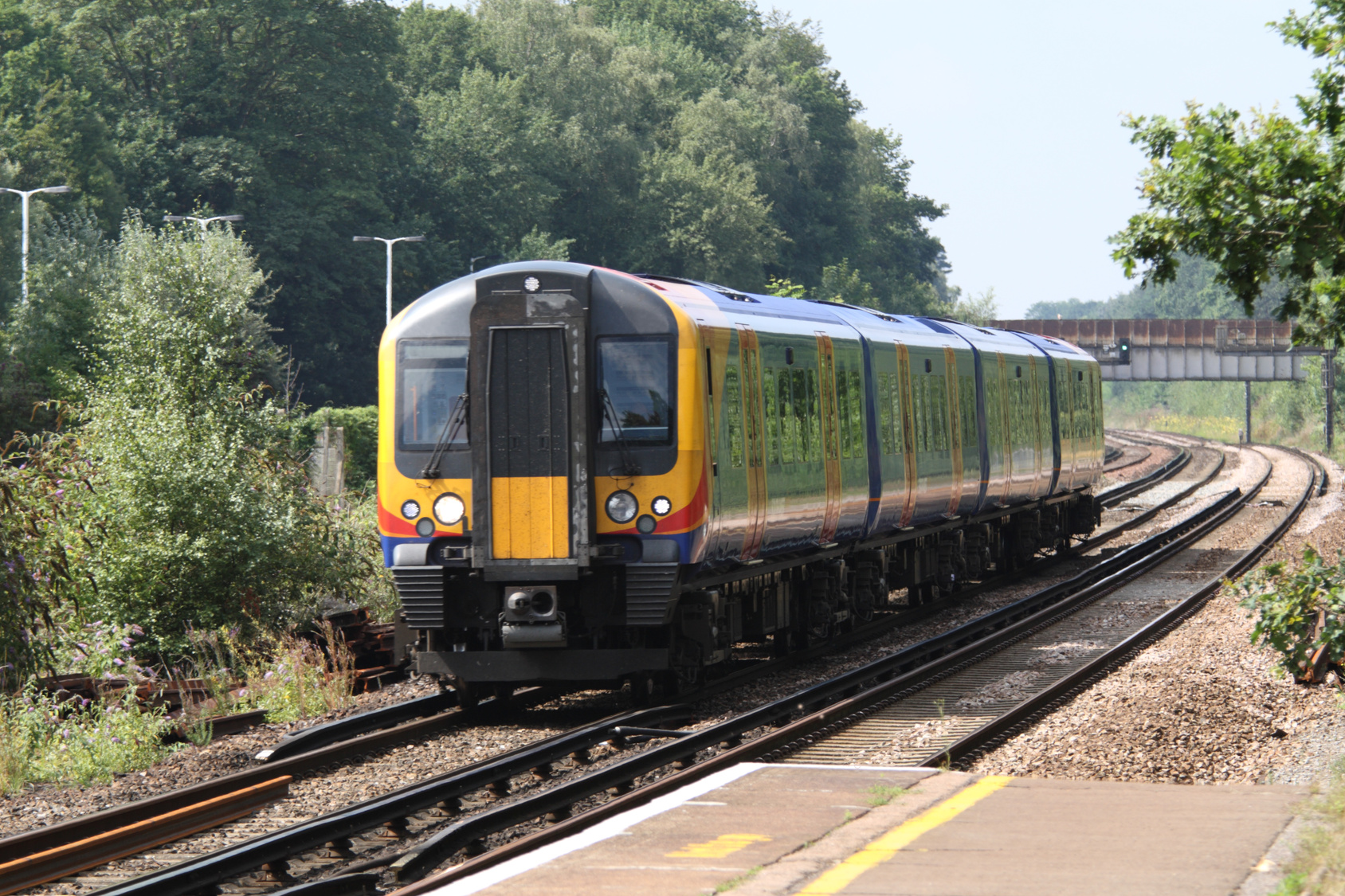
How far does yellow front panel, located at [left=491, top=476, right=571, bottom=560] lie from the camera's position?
12.3m

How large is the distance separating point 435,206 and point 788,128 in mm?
26453

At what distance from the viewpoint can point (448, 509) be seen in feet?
41.0

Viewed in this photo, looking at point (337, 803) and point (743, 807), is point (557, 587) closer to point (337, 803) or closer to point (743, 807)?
point (337, 803)

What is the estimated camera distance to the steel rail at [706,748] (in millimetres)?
8102

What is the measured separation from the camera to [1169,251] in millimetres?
10578

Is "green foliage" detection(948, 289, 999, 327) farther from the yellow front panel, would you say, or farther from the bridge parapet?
the yellow front panel

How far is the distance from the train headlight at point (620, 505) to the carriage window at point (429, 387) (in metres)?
1.20

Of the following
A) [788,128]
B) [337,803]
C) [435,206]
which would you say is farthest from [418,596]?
[788,128]

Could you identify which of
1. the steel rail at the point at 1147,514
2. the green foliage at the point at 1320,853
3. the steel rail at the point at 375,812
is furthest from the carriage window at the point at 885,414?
the steel rail at the point at 1147,514

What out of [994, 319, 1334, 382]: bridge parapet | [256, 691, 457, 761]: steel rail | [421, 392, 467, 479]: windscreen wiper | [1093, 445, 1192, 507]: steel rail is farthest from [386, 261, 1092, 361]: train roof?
[994, 319, 1334, 382]: bridge parapet

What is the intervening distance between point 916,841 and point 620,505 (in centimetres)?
561

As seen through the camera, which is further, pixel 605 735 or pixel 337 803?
pixel 605 735

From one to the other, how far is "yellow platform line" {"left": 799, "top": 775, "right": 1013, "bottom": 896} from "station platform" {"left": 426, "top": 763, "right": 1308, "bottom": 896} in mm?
11

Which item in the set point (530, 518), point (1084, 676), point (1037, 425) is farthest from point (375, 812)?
point (1037, 425)
